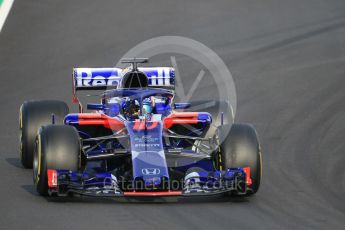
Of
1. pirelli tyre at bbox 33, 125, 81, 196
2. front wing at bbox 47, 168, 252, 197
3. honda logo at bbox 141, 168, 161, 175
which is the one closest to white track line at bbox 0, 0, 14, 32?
pirelli tyre at bbox 33, 125, 81, 196

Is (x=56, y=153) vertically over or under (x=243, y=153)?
over

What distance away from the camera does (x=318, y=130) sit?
20.5 metres

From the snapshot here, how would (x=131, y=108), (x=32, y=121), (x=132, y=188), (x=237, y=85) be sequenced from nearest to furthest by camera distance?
(x=132, y=188) → (x=131, y=108) → (x=32, y=121) → (x=237, y=85)

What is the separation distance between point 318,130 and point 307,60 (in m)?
6.58

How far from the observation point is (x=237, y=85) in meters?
24.6

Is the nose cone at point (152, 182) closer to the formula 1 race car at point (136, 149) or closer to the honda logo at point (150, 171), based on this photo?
the formula 1 race car at point (136, 149)

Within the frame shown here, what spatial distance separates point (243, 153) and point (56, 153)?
256 cm

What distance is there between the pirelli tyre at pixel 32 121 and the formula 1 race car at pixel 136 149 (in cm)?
2

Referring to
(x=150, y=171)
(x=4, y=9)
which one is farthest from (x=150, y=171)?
(x=4, y=9)

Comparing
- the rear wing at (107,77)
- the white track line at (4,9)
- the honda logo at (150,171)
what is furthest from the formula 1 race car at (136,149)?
the white track line at (4,9)

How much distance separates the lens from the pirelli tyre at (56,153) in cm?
1500

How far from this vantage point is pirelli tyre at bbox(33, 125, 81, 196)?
15.0 m

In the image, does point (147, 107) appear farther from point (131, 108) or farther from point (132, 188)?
point (132, 188)

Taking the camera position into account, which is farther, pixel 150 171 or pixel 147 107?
pixel 147 107
